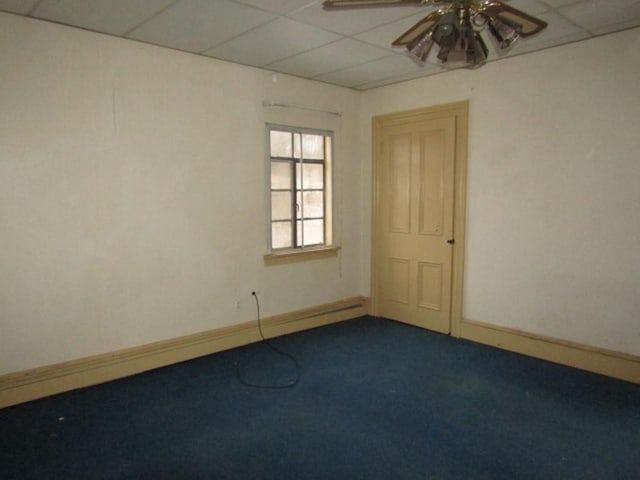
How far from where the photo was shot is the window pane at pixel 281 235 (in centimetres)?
436

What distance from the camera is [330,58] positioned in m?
3.75

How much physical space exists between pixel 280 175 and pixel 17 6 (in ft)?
7.71

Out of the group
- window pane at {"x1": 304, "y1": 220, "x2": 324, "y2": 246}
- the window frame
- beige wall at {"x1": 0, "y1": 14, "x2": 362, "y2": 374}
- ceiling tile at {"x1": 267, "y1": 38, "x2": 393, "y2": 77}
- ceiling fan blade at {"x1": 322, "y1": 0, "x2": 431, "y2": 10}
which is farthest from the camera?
window pane at {"x1": 304, "y1": 220, "x2": 324, "y2": 246}

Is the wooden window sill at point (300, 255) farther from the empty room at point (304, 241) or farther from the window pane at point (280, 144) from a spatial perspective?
the window pane at point (280, 144)

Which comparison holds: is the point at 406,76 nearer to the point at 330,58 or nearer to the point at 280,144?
the point at 330,58

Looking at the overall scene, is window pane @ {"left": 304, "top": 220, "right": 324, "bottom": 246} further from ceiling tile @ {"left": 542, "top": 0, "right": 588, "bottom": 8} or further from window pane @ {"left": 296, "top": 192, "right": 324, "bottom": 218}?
ceiling tile @ {"left": 542, "top": 0, "right": 588, "bottom": 8}

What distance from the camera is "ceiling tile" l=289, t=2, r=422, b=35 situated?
9.07ft

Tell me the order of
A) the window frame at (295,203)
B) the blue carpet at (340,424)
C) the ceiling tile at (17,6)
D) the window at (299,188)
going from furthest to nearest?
the window at (299,188) → the window frame at (295,203) → the ceiling tile at (17,6) → the blue carpet at (340,424)

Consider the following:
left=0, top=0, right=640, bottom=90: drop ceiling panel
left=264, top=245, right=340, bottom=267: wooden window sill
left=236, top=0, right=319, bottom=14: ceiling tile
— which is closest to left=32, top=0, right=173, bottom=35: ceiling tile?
left=0, top=0, right=640, bottom=90: drop ceiling panel

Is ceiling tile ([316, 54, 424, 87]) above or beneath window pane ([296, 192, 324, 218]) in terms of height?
above

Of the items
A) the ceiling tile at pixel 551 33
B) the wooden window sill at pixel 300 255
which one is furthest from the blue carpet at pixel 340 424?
the ceiling tile at pixel 551 33

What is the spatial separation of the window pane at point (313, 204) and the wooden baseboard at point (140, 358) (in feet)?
3.32

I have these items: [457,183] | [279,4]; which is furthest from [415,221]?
[279,4]

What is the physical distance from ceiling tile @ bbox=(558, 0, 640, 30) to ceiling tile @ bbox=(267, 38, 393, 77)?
1339mm
